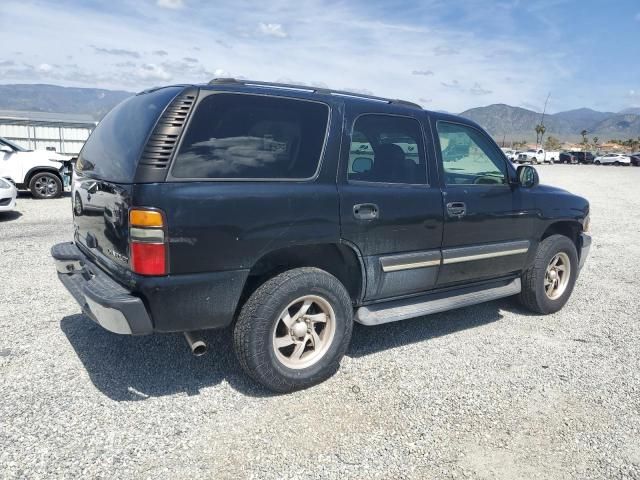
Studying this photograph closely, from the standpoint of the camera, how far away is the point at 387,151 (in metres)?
3.78

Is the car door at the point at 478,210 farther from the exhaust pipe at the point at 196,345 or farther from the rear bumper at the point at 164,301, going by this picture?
the exhaust pipe at the point at 196,345

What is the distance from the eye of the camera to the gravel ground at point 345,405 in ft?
8.64

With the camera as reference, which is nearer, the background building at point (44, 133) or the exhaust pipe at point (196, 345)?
the exhaust pipe at point (196, 345)

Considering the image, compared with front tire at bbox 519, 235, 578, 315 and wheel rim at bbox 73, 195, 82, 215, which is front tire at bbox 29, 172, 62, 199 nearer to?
wheel rim at bbox 73, 195, 82, 215

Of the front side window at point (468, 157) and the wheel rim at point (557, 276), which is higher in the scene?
the front side window at point (468, 157)

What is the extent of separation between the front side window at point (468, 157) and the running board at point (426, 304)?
93 centimetres

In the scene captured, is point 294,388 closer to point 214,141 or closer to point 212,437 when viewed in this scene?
point 212,437

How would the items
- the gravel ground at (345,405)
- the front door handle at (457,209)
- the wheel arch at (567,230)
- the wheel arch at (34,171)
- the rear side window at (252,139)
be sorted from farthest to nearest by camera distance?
the wheel arch at (34,171)
the wheel arch at (567,230)
the front door handle at (457,209)
the rear side window at (252,139)
the gravel ground at (345,405)

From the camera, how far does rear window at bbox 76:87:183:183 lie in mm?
2920

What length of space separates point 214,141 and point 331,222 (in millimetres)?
898

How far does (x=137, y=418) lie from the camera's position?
2967mm

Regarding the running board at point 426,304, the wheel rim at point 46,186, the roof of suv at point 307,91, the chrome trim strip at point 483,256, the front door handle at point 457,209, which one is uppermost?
the roof of suv at point 307,91

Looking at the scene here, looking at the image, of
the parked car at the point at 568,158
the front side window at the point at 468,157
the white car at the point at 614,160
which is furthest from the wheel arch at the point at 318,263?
the parked car at the point at 568,158

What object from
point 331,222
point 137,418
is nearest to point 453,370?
point 331,222
